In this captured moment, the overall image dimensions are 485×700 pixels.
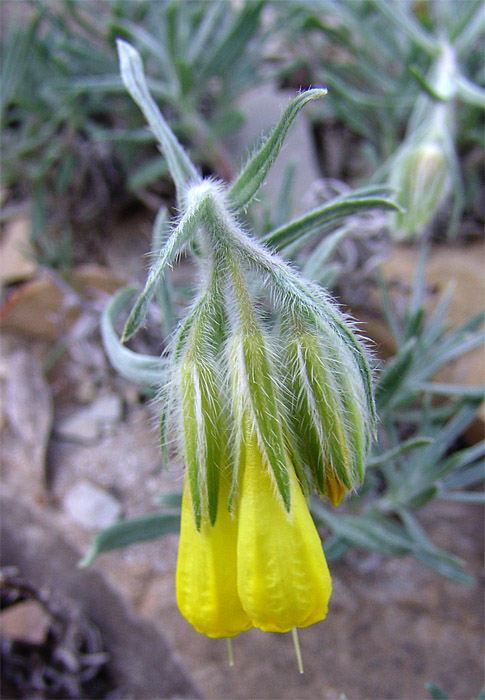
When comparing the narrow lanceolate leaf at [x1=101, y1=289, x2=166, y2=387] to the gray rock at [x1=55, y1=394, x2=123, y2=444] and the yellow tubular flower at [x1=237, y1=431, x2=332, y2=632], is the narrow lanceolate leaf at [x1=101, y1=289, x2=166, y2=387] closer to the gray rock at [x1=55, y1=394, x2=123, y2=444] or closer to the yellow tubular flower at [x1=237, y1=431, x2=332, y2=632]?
the yellow tubular flower at [x1=237, y1=431, x2=332, y2=632]

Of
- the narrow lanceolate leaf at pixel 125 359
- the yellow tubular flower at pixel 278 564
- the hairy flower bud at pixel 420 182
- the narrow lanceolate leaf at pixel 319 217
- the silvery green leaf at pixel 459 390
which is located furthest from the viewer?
the hairy flower bud at pixel 420 182

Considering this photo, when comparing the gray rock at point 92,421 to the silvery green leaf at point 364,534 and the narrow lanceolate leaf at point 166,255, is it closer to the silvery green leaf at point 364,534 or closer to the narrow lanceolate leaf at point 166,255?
the silvery green leaf at point 364,534

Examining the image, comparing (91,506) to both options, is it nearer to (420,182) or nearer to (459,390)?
(459,390)

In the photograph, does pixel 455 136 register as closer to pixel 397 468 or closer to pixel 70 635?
pixel 397 468

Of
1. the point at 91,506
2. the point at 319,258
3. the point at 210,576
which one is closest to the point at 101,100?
the point at 319,258

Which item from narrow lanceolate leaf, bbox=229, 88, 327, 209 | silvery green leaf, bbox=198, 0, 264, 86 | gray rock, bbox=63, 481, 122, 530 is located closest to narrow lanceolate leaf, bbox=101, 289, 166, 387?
narrow lanceolate leaf, bbox=229, 88, 327, 209

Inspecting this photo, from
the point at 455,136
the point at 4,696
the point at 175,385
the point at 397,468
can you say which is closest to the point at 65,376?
the point at 4,696

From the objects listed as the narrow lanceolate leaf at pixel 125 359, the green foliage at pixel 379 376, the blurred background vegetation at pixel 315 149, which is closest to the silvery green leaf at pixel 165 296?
the green foliage at pixel 379 376

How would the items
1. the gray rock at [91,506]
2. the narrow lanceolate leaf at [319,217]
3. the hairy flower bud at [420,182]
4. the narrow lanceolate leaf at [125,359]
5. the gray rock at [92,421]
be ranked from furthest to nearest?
the gray rock at [92,421], the hairy flower bud at [420,182], the gray rock at [91,506], the narrow lanceolate leaf at [125,359], the narrow lanceolate leaf at [319,217]
